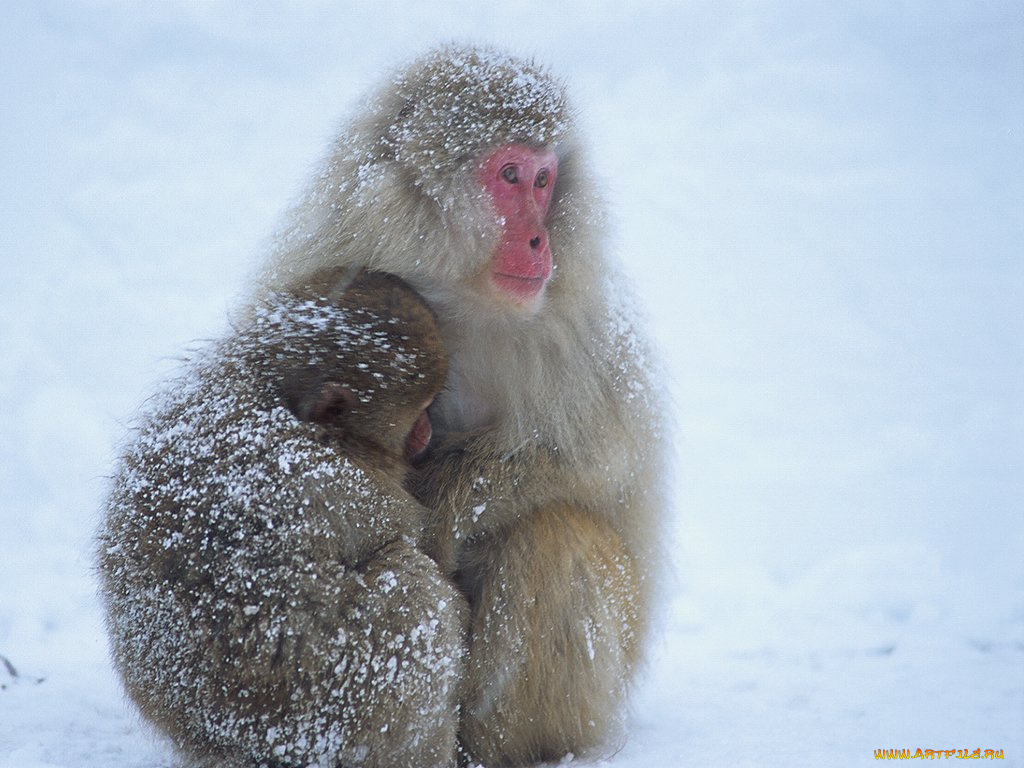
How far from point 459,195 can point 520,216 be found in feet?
0.52

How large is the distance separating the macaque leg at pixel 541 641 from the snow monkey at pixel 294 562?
123 millimetres

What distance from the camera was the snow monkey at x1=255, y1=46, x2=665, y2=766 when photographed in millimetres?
2396

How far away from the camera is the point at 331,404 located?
86.1 inches

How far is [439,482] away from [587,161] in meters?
1.01

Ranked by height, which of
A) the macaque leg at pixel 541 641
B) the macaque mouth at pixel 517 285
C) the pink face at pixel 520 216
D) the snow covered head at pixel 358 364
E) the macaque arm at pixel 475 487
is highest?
the pink face at pixel 520 216

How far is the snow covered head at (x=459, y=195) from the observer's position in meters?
2.63

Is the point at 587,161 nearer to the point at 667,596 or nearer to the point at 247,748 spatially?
the point at 667,596

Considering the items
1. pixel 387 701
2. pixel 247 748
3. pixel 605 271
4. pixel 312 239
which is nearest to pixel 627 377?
pixel 605 271

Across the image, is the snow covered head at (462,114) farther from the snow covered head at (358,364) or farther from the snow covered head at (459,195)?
the snow covered head at (358,364)

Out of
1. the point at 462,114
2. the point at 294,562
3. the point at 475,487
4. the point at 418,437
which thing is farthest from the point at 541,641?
the point at 462,114

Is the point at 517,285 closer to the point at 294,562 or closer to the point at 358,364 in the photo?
the point at 358,364

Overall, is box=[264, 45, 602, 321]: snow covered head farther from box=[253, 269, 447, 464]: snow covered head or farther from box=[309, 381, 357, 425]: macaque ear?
Answer: box=[309, 381, 357, 425]: macaque ear

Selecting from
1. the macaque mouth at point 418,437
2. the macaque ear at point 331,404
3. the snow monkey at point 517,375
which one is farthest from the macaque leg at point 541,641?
the macaque ear at point 331,404

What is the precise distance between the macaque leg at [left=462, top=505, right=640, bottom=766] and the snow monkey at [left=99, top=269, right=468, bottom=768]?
123mm
